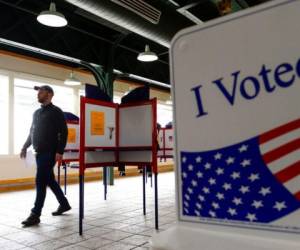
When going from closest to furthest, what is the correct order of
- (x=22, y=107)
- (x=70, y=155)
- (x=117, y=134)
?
(x=117, y=134)
(x=70, y=155)
(x=22, y=107)

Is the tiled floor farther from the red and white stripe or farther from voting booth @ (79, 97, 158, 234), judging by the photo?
the red and white stripe

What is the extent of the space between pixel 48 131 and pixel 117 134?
77cm

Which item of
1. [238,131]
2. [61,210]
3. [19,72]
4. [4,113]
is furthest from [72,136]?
[238,131]

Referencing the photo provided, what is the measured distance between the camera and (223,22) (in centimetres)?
42

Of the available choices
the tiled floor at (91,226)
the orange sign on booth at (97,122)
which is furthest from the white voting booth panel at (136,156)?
the tiled floor at (91,226)

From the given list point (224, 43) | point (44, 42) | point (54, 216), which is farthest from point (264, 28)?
point (44, 42)

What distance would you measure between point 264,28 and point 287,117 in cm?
11

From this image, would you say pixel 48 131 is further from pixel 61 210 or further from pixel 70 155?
pixel 70 155

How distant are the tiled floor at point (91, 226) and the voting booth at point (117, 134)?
0.22 m

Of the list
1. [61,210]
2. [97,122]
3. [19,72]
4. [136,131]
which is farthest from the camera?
[19,72]

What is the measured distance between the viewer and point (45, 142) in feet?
11.3

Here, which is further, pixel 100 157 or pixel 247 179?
pixel 100 157

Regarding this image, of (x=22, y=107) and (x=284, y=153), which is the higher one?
(x=22, y=107)

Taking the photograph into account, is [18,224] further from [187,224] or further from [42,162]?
[187,224]
